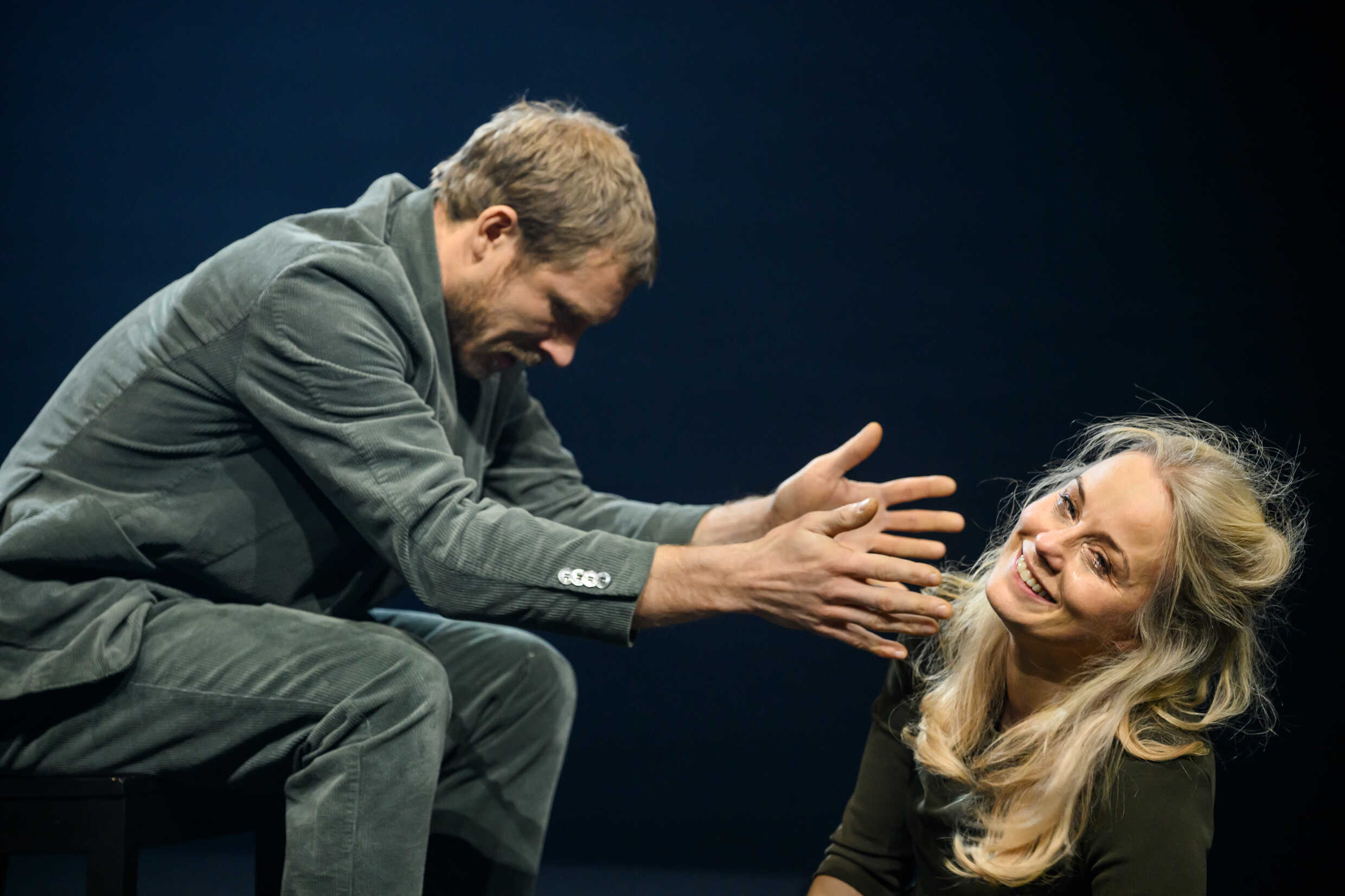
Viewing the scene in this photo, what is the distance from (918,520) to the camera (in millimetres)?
1687

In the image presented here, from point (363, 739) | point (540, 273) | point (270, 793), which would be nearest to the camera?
point (363, 739)

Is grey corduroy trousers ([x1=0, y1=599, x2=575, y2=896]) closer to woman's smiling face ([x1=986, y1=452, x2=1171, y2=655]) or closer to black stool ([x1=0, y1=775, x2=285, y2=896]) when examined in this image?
black stool ([x1=0, y1=775, x2=285, y2=896])

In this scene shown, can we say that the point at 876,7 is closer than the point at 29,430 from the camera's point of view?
No

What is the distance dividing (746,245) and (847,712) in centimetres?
107

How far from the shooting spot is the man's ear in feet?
5.50

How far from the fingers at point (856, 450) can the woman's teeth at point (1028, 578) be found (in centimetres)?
26

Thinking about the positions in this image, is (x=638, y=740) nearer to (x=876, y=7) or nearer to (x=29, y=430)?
(x=29, y=430)

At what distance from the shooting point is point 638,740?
266cm

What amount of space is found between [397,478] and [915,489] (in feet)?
2.30

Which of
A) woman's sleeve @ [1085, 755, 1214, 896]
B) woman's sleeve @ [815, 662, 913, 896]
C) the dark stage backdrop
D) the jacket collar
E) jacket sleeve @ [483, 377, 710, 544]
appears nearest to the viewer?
woman's sleeve @ [1085, 755, 1214, 896]

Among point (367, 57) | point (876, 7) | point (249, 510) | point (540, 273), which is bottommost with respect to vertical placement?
point (249, 510)

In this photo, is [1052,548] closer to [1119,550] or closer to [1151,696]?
[1119,550]

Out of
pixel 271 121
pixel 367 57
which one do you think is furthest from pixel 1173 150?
pixel 271 121

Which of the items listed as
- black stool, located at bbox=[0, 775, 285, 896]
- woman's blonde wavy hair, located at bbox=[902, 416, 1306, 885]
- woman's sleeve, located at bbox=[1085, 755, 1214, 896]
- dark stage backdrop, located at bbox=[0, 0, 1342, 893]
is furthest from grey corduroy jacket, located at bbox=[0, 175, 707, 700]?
dark stage backdrop, located at bbox=[0, 0, 1342, 893]
